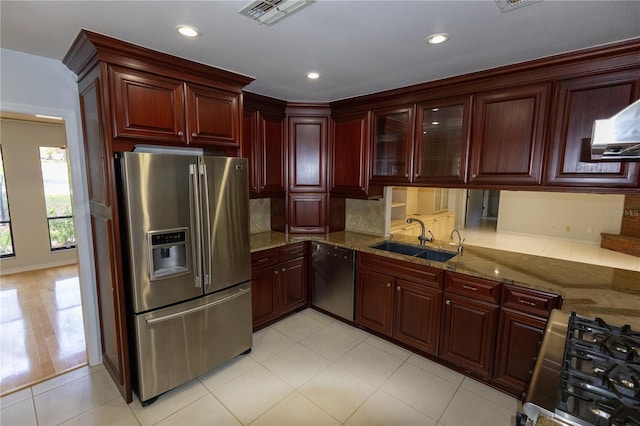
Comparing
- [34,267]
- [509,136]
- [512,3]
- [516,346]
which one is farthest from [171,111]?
[34,267]

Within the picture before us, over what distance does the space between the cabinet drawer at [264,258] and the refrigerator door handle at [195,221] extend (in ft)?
2.45

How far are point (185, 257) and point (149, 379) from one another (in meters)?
0.88

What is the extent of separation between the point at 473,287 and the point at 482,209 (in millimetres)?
7882

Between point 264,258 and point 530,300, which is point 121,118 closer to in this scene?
point 264,258

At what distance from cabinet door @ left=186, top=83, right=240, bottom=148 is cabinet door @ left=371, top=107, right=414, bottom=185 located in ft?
4.81

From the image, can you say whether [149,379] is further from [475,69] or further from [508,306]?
[475,69]

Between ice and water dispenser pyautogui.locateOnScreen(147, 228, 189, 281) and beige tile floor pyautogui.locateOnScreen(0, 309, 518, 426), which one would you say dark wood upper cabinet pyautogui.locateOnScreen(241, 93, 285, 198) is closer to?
ice and water dispenser pyautogui.locateOnScreen(147, 228, 189, 281)

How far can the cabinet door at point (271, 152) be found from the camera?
3.29 meters

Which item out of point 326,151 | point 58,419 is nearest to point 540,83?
point 326,151

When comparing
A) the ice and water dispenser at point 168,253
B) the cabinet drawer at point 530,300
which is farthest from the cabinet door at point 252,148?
the cabinet drawer at point 530,300

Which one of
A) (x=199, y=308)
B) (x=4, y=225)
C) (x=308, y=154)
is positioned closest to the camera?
(x=199, y=308)

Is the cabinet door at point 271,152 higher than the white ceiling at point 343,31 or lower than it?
lower

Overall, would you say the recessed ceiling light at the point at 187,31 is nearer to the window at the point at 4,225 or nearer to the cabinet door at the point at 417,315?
the cabinet door at the point at 417,315

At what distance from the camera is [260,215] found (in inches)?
148
